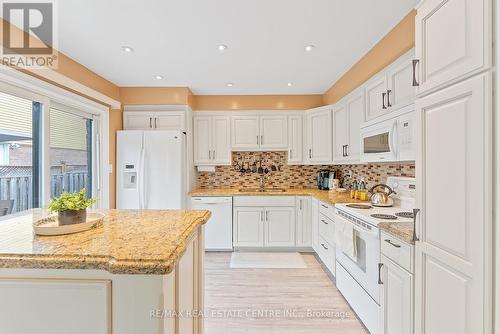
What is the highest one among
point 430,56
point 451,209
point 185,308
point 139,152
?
point 430,56

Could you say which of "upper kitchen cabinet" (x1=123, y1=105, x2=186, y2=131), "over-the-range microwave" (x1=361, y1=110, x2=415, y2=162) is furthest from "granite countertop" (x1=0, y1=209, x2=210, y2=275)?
"upper kitchen cabinet" (x1=123, y1=105, x2=186, y2=131)

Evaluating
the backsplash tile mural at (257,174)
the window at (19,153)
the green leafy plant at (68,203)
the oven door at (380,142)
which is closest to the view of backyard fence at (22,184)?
the window at (19,153)

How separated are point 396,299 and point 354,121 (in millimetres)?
2039

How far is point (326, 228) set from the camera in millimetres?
3121

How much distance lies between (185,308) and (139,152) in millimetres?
2722

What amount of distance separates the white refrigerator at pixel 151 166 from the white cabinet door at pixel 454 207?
2918 millimetres

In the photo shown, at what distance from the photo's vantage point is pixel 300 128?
4125mm

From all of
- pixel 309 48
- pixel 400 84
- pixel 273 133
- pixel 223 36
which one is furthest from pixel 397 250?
pixel 273 133

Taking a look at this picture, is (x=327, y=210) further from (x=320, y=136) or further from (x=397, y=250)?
(x=397, y=250)

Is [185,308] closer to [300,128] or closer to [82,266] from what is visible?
[82,266]

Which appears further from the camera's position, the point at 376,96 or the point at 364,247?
the point at 376,96

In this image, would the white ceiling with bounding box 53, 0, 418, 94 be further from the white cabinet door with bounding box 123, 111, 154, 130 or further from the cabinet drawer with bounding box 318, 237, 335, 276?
the cabinet drawer with bounding box 318, 237, 335, 276

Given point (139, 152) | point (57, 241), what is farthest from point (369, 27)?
Answer: point (139, 152)

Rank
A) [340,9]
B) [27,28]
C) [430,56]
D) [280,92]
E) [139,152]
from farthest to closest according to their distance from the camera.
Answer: [280,92]
[139,152]
[27,28]
[340,9]
[430,56]
